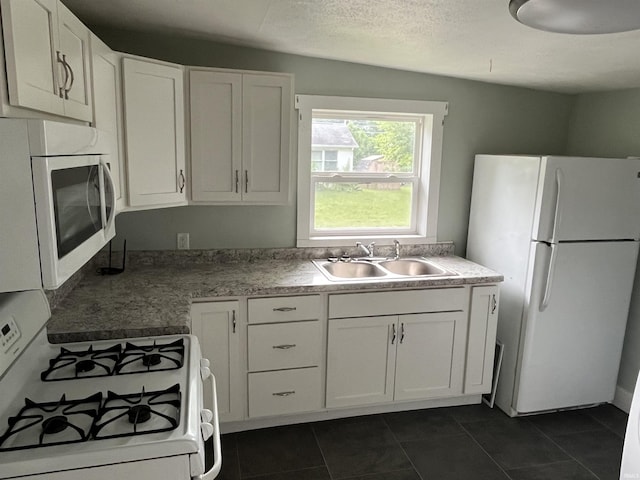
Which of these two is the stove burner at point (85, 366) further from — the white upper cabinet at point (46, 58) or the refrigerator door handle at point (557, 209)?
the refrigerator door handle at point (557, 209)

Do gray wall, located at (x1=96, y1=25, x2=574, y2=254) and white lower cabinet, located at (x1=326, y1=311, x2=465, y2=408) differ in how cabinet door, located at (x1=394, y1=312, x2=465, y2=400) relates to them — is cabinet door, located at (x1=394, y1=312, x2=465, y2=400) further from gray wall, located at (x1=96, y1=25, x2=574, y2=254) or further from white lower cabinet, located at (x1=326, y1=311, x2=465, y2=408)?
gray wall, located at (x1=96, y1=25, x2=574, y2=254)

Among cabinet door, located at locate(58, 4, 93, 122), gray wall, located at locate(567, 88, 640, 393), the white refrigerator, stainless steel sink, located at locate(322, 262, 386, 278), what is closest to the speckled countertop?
stainless steel sink, located at locate(322, 262, 386, 278)

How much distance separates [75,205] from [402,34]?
1667mm

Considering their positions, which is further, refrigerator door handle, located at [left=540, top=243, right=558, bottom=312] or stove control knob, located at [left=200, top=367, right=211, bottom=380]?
refrigerator door handle, located at [left=540, top=243, right=558, bottom=312]

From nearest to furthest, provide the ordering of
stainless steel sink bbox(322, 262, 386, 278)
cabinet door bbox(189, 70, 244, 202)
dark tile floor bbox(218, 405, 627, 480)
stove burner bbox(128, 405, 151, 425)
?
stove burner bbox(128, 405, 151, 425) → dark tile floor bbox(218, 405, 627, 480) → cabinet door bbox(189, 70, 244, 202) → stainless steel sink bbox(322, 262, 386, 278)

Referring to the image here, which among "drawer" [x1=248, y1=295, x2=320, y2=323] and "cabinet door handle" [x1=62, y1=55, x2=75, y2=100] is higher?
"cabinet door handle" [x1=62, y1=55, x2=75, y2=100]

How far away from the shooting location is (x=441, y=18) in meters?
1.89

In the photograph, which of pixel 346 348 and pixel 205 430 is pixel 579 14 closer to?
pixel 205 430

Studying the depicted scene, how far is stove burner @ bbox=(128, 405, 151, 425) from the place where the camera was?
1.24 meters

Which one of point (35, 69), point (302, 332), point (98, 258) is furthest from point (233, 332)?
point (35, 69)

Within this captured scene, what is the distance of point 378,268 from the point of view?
9.80ft

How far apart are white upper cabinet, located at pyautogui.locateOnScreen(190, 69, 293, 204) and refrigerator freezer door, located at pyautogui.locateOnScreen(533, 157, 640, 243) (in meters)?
1.47

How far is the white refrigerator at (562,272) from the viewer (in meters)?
2.66

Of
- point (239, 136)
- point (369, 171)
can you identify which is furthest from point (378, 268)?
point (239, 136)
